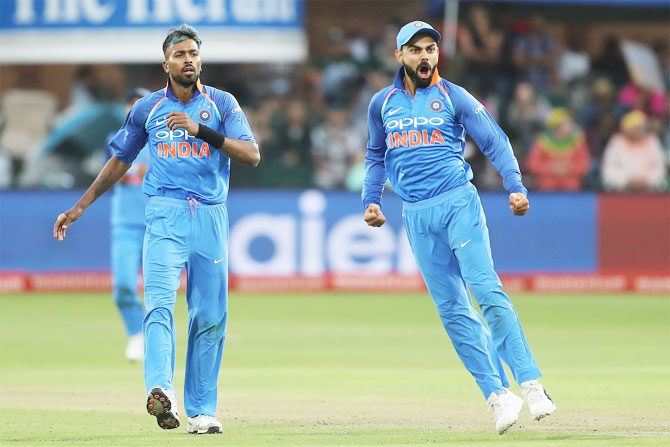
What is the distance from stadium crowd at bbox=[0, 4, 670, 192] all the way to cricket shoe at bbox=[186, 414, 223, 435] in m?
12.1

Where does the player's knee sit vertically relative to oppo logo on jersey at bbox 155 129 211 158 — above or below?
below

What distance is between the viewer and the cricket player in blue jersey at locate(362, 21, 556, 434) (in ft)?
27.1

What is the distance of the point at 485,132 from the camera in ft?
27.3

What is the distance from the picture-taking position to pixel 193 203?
8.39 m

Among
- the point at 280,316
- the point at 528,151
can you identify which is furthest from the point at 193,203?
the point at 528,151

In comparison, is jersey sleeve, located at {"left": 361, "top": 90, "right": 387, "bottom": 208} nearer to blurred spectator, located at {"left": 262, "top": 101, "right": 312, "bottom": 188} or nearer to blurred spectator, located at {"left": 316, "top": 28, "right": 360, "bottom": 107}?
blurred spectator, located at {"left": 262, "top": 101, "right": 312, "bottom": 188}

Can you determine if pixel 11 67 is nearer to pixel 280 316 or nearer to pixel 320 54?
pixel 320 54

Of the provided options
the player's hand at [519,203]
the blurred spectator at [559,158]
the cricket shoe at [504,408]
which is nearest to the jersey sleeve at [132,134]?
the player's hand at [519,203]

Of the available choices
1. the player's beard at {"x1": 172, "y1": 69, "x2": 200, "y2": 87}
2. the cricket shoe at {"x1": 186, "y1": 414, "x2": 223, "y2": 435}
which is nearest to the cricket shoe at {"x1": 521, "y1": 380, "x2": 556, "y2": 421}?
the cricket shoe at {"x1": 186, "y1": 414, "x2": 223, "y2": 435}

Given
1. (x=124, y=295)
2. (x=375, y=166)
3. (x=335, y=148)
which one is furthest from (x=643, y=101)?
(x=375, y=166)

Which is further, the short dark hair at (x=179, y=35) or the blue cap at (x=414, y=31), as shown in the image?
the blue cap at (x=414, y=31)

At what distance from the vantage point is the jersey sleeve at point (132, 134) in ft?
27.9

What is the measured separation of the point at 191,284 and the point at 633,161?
45.8 feet

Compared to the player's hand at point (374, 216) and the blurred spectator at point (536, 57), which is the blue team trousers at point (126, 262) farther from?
the blurred spectator at point (536, 57)
